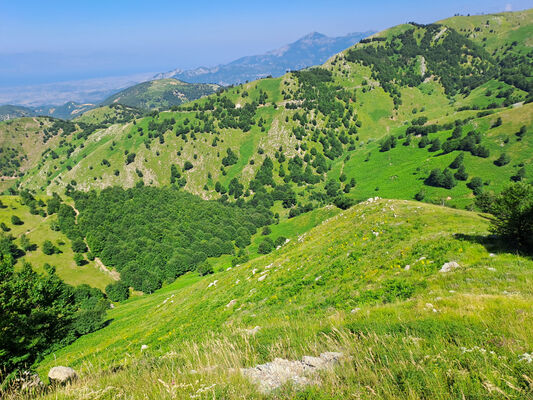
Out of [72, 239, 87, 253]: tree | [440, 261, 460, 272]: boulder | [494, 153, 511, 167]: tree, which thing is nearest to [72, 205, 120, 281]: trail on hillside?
[72, 239, 87, 253]: tree

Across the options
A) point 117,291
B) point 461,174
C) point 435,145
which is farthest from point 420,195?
point 117,291

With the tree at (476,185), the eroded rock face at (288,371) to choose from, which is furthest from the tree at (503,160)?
the eroded rock face at (288,371)

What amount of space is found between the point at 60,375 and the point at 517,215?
87.6 feet

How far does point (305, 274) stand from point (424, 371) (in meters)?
20.9

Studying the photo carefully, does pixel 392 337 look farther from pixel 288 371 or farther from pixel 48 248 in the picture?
pixel 48 248

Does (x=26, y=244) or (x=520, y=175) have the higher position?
(x=520, y=175)

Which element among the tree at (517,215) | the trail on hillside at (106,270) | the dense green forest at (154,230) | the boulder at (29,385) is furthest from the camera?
the dense green forest at (154,230)

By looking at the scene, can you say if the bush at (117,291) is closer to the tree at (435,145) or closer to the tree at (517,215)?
the tree at (517,215)

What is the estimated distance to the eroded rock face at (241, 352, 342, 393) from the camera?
615cm

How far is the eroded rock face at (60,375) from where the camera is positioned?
26.1ft

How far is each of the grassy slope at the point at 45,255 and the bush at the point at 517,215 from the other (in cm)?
13057

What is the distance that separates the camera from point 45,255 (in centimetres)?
11044

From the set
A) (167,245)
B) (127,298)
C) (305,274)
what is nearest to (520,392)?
(305,274)

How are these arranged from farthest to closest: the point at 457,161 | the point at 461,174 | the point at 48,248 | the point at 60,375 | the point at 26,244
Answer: the point at 457,161
the point at 461,174
the point at 48,248
the point at 26,244
the point at 60,375
